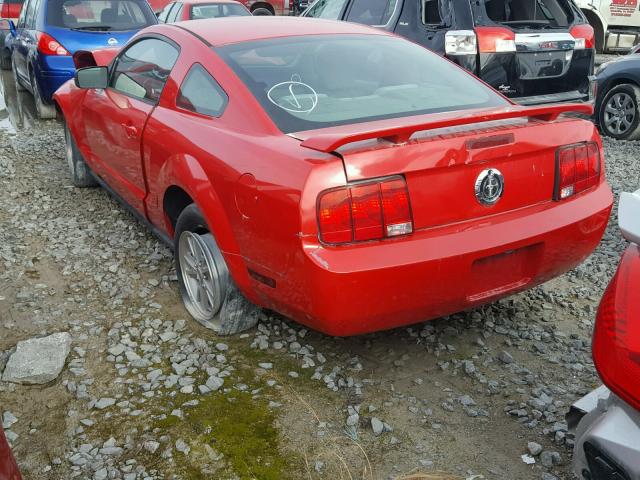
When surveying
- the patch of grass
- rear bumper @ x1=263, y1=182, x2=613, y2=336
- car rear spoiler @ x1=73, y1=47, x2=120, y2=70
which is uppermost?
car rear spoiler @ x1=73, y1=47, x2=120, y2=70

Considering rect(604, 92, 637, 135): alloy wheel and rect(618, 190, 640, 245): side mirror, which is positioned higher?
rect(618, 190, 640, 245): side mirror

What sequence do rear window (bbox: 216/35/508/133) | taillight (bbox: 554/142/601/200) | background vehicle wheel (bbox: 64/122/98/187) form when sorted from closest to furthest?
taillight (bbox: 554/142/601/200), rear window (bbox: 216/35/508/133), background vehicle wheel (bbox: 64/122/98/187)

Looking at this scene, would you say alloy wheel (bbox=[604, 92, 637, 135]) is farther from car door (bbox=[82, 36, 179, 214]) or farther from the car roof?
car door (bbox=[82, 36, 179, 214])

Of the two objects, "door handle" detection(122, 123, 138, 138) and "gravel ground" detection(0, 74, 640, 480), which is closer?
"gravel ground" detection(0, 74, 640, 480)

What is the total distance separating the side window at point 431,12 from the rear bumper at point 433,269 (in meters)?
3.65

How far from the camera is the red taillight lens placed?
5.25 ft

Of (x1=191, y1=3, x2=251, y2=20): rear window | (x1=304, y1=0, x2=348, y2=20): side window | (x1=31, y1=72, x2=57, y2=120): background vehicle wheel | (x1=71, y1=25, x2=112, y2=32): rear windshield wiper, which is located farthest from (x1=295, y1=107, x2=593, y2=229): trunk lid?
(x1=191, y1=3, x2=251, y2=20): rear window

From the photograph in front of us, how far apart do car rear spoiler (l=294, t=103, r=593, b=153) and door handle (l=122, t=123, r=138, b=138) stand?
4.85 feet

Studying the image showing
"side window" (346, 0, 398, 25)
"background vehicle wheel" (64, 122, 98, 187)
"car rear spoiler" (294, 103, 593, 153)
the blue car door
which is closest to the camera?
"car rear spoiler" (294, 103, 593, 153)

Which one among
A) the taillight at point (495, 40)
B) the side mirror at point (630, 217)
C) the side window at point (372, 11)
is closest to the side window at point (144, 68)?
the side mirror at point (630, 217)

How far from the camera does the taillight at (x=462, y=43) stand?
5871mm

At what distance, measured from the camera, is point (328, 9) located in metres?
7.45

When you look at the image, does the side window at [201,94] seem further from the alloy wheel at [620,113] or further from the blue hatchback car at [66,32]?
the alloy wheel at [620,113]

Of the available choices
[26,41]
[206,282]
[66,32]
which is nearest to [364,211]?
[206,282]
